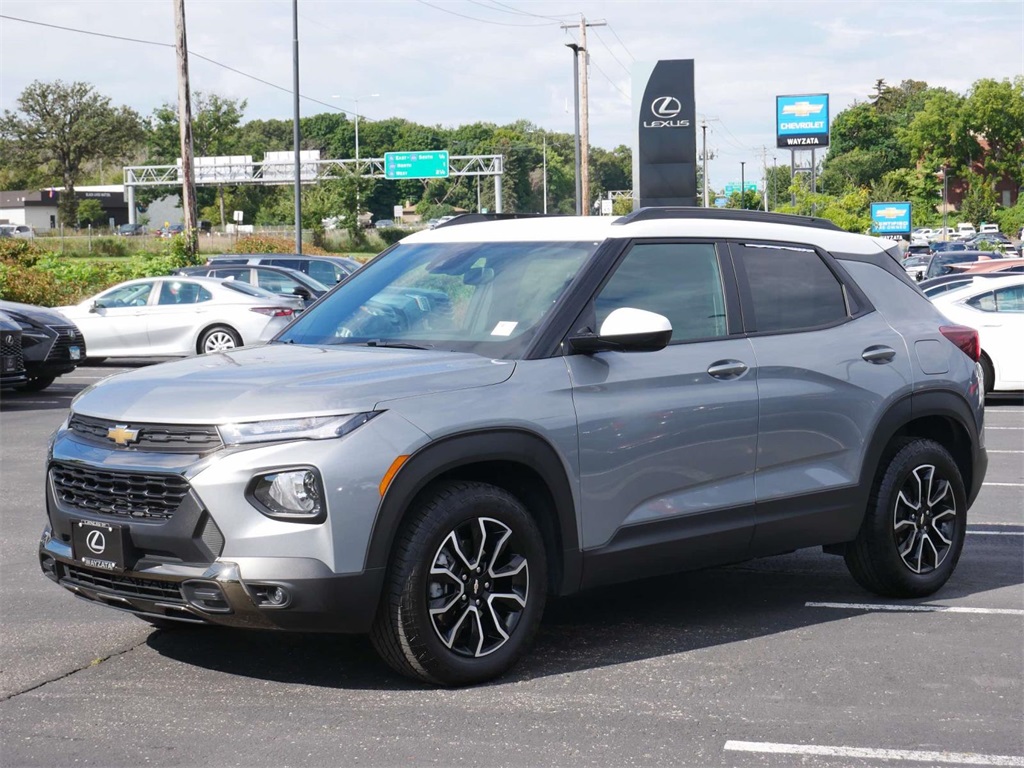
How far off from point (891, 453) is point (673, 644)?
61.9 inches

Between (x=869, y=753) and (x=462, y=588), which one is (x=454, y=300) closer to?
Answer: (x=462, y=588)

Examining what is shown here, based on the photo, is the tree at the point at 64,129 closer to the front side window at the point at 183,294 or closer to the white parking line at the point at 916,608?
the front side window at the point at 183,294

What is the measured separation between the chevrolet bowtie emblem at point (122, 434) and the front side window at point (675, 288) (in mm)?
1893

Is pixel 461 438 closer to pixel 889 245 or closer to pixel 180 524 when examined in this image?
pixel 180 524

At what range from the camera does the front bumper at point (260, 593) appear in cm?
462

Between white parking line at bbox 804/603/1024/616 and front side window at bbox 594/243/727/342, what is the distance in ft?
5.06

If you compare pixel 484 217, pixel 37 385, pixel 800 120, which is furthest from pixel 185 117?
pixel 800 120

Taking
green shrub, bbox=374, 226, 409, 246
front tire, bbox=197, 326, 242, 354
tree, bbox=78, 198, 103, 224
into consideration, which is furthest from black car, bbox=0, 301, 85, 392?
tree, bbox=78, 198, 103, 224

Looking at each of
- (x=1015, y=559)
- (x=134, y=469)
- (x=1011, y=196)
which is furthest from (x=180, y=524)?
(x=1011, y=196)

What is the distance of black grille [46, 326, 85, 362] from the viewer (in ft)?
51.8

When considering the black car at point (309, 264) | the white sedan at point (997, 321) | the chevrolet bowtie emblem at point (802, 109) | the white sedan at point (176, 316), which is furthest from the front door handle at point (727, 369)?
the chevrolet bowtie emblem at point (802, 109)

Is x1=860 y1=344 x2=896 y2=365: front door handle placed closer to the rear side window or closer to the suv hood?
the rear side window

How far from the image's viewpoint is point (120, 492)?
4.85 meters

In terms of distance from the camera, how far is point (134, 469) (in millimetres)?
4762
